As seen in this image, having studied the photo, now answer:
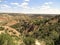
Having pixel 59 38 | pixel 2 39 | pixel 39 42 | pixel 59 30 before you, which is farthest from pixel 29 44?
pixel 59 30

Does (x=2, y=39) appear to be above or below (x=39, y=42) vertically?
above

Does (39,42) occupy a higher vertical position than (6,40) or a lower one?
lower

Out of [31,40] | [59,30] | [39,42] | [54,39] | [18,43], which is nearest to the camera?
[18,43]

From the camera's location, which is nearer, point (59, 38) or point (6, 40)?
point (6, 40)

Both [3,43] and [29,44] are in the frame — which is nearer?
[3,43]

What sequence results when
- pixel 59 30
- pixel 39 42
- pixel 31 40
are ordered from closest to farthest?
pixel 31 40 < pixel 39 42 < pixel 59 30

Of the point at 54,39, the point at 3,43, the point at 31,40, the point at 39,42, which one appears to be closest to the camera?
the point at 3,43

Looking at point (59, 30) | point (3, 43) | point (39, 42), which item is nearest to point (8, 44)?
point (3, 43)

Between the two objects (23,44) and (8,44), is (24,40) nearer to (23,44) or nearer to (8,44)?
(23,44)

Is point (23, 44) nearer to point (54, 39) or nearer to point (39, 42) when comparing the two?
point (39, 42)
